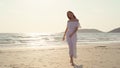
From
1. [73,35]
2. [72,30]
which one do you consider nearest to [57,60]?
[73,35]

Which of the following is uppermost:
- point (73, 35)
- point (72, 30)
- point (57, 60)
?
point (72, 30)

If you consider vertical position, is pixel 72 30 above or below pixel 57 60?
above

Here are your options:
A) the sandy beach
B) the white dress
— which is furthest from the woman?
the sandy beach

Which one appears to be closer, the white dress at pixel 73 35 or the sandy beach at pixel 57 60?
the sandy beach at pixel 57 60

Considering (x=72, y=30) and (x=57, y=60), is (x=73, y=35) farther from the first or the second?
(x=57, y=60)

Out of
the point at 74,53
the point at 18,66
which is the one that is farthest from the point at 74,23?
the point at 18,66

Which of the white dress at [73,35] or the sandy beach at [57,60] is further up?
the white dress at [73,35]

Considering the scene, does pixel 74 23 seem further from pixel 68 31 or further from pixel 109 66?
pixel 109 66

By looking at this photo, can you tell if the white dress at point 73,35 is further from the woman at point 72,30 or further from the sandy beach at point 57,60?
the sandy beach at point 57,60

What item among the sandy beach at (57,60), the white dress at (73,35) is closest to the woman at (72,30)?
the white dress at (73,35)

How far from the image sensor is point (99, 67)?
28.1 feet

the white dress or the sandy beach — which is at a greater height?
the white dress

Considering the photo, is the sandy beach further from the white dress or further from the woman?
the woman

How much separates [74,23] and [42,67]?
1.73 m
